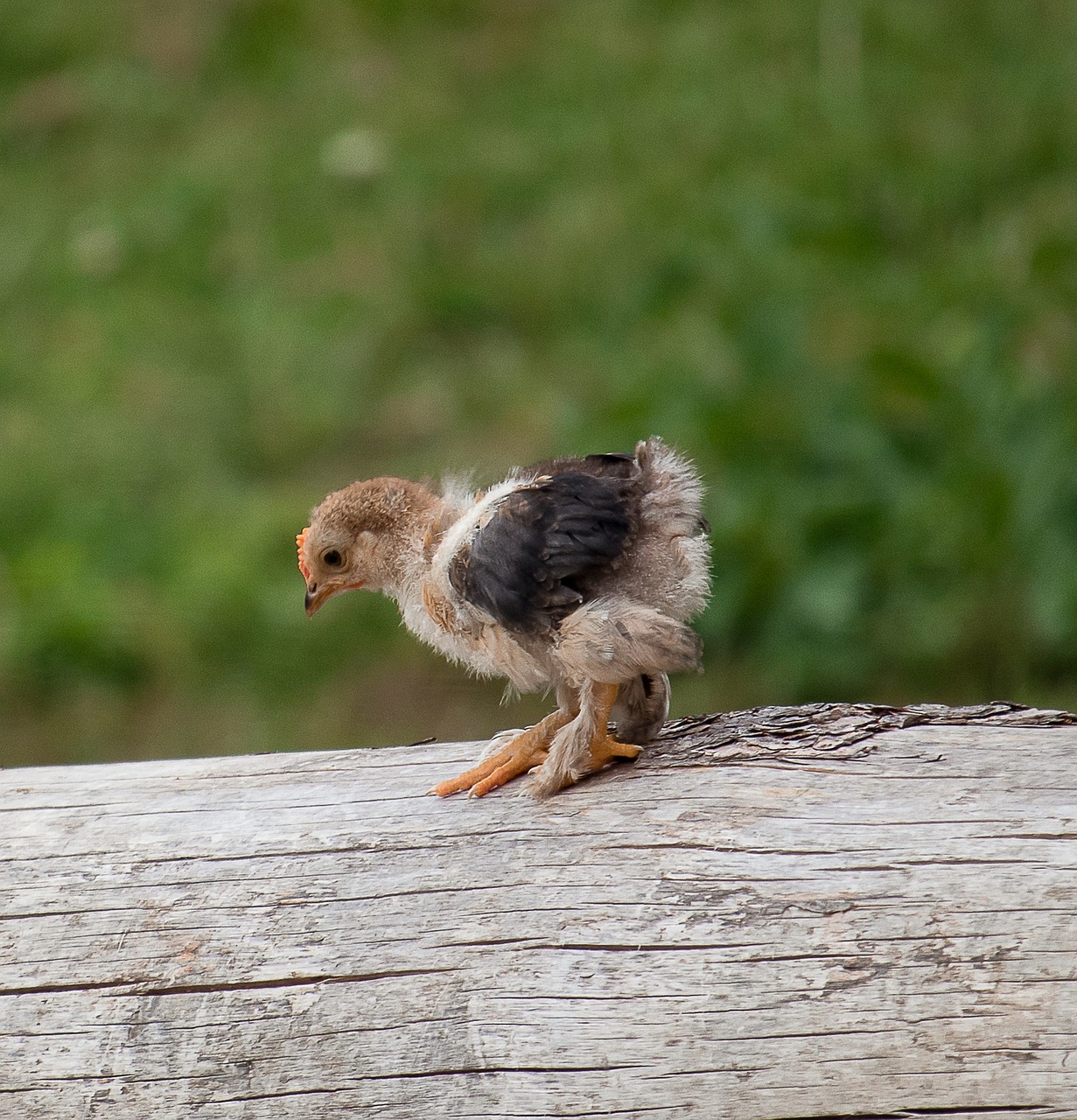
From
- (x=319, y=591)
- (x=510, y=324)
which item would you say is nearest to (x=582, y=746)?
(x=319, y=591)

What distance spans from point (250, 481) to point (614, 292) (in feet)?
7.31

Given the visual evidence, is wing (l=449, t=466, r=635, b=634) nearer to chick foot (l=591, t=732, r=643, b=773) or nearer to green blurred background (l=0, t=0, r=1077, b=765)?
chick foot (l=591, t=732, r=643, b=773)

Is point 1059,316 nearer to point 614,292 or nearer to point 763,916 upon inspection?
point 614,292

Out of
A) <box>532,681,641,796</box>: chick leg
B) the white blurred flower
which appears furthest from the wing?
the white blurred flower

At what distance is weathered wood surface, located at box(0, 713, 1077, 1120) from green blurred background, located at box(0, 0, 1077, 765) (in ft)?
9.29

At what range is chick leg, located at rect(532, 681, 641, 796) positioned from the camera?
2.64 metres

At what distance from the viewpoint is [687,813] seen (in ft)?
8.09

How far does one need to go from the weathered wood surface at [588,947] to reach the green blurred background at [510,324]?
2.83 metres

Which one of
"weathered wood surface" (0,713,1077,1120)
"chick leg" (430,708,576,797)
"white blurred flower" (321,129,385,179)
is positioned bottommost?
"weathered wood surface" (0,713,1077,1120)

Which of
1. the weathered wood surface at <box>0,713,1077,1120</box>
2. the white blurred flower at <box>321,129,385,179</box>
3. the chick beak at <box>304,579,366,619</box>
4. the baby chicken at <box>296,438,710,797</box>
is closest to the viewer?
the weathered wood surface at <box>0,713,1077,1120</box>

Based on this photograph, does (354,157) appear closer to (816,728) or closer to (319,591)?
(319,591)

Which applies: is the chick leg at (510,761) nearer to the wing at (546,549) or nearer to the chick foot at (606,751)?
the chick foot at (606,751)

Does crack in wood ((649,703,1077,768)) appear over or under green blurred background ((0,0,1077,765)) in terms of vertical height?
under

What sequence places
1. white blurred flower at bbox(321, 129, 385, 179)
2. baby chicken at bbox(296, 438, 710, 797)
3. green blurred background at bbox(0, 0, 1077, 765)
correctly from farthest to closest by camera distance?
1. white blurred flower at bbox(321, 129, 385, 179)
2. green blurred background at bbox(0, 0, 1077, 765)
3. baby chicken at bbox(296, 438, 710, 797)
